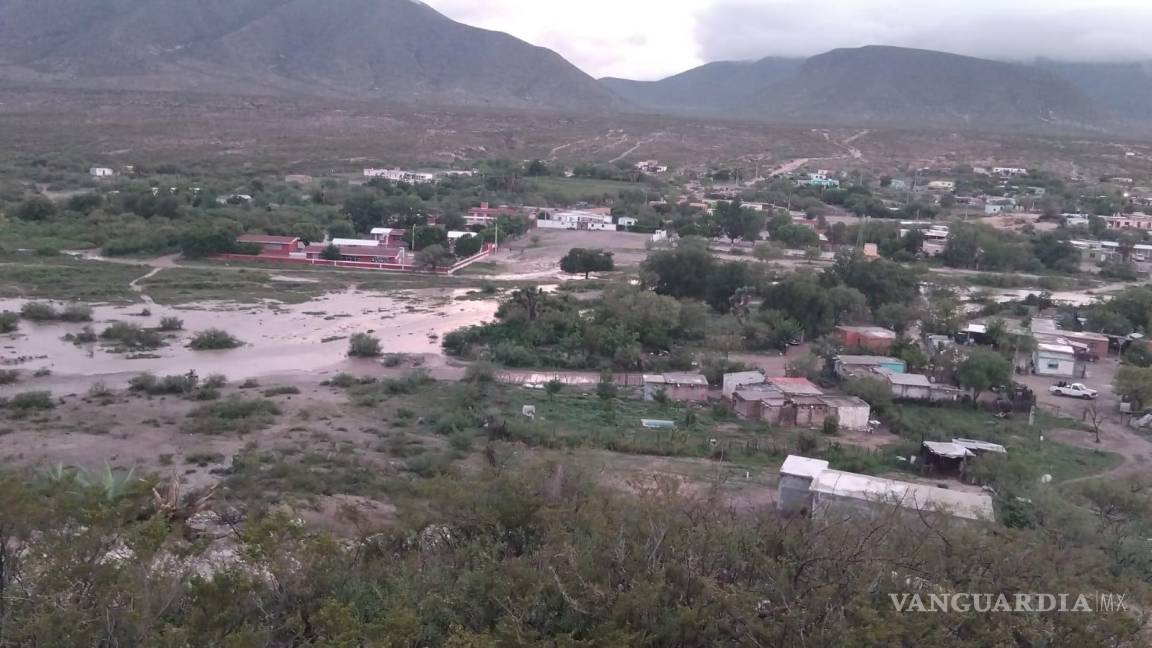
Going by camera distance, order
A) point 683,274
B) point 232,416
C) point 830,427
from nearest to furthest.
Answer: point 232,416
point 830,427
point 683,274

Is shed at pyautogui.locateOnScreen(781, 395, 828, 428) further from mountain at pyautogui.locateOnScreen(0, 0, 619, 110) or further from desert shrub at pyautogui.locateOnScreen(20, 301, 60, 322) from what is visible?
mountain at pyautogui.locateOnScreen(0, 0, 619, 110)

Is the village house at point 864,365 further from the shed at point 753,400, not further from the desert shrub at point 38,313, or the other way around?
the desert shrub at point 38,313

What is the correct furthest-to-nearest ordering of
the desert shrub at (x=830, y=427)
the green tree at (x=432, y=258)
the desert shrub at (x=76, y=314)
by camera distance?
the green tree at (x=432, y=258)
the desert shrub at (x=76, y=314)
the desert shrub at (x=830, y=427)

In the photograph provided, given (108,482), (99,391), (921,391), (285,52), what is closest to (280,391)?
(99,391)

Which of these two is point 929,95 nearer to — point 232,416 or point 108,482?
point 232,416

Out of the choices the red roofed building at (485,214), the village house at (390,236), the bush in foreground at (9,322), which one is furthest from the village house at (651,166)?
the bush in foreground at (9,322)

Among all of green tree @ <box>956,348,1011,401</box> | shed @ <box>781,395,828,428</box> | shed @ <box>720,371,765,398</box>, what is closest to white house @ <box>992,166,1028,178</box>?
green tree @ <box>956,348,1011,401</box>

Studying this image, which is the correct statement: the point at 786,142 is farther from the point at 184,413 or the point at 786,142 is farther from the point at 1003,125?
the point at 184,413
